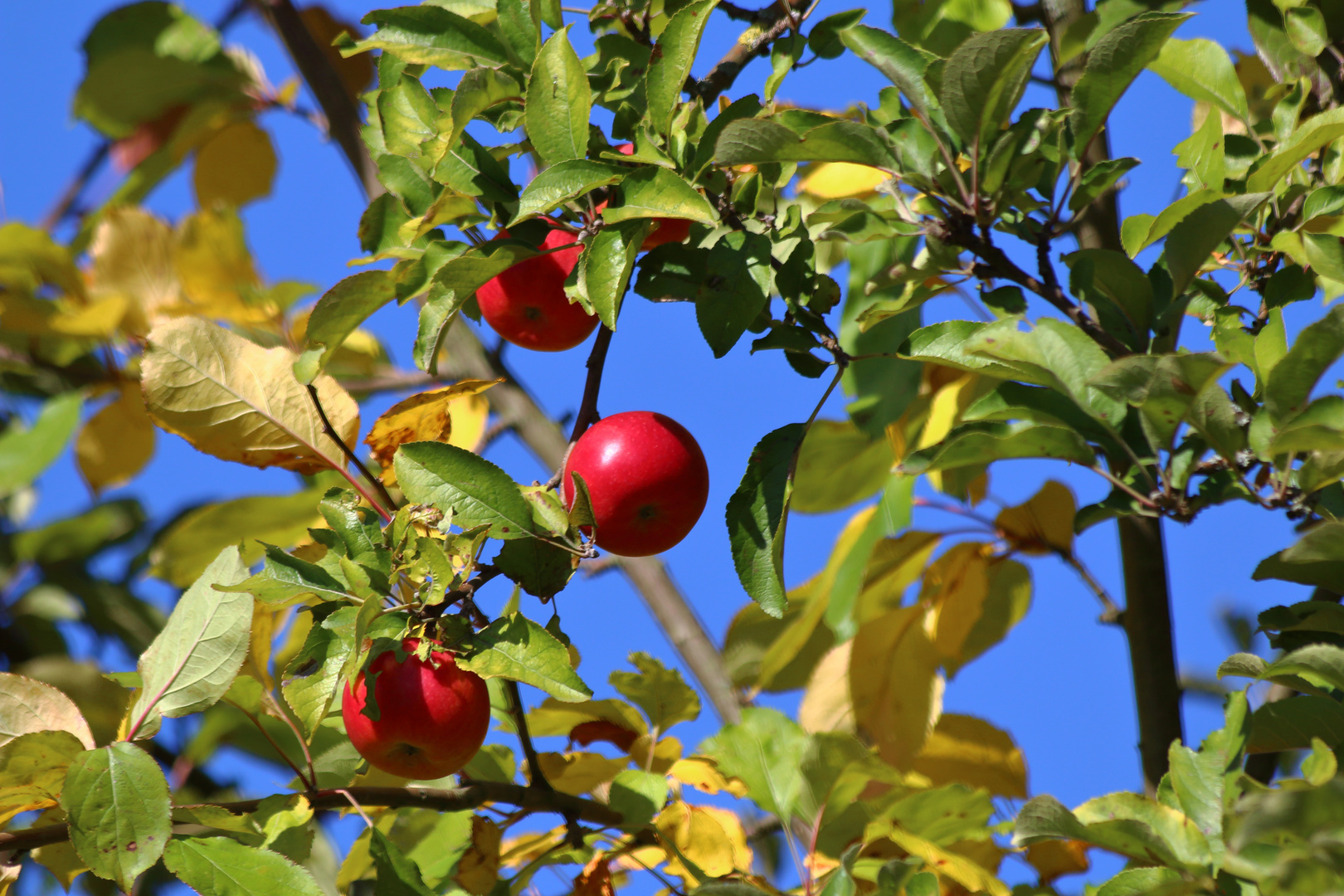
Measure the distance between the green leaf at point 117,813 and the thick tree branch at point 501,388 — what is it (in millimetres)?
816

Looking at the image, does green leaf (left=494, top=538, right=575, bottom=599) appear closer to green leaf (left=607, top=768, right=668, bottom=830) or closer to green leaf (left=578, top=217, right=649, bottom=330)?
green leaf (left=578, top=217, right=649, bottom=330)

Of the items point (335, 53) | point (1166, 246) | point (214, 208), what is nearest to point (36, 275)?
point (214, 208)

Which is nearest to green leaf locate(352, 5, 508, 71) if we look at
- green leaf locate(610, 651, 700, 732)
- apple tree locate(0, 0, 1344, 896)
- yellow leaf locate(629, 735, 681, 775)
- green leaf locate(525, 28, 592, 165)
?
apple tree locate(0, 0, 1344, 896)

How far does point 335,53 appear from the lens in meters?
1.89

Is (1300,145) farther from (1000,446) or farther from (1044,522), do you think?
(1044,522)

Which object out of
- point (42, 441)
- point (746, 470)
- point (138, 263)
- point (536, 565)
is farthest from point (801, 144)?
point (42, 441)

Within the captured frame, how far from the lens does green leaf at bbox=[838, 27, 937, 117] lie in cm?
86

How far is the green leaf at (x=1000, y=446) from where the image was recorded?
0.85 m

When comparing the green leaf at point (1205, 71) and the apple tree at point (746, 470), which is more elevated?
the green leaf at point (1205, 71)

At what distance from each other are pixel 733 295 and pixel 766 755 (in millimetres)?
474

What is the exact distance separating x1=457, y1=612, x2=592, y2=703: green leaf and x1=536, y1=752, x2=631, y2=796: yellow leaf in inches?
14.5

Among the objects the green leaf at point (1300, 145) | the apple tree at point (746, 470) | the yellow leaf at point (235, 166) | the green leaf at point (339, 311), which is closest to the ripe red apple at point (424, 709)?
the apple tree at point (746, 470)

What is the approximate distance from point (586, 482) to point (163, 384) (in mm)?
338

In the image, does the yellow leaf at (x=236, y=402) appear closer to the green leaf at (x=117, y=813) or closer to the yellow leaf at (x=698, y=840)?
the green leaf at (x=117, y=813)
